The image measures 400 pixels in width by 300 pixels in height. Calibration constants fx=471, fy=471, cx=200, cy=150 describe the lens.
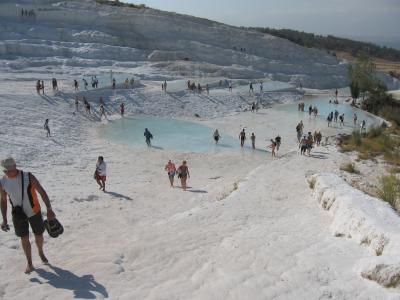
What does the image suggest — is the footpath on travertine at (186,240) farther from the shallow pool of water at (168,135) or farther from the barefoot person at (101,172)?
the shallow pool of water at (168,135)

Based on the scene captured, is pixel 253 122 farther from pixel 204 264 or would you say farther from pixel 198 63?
pixel 204 264

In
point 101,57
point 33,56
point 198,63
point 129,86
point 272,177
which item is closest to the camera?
point 272,177

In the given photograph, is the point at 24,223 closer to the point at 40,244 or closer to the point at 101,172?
the point at 40,244

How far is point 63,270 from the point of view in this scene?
22.8ft

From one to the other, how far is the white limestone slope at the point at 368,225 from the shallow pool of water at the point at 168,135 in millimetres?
12501

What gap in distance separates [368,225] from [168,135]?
62.6ft

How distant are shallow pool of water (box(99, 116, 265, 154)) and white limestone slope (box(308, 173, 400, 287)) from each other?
41.0 feet

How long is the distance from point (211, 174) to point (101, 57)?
26124 millimetres

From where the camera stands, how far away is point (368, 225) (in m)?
7.81

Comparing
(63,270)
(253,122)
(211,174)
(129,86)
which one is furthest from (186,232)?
(129,86)

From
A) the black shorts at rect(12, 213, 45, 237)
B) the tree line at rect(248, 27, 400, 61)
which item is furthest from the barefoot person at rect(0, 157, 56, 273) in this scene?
the tree line at rect(248, 27, 400, 61)

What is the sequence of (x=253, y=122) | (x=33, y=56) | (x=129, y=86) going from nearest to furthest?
(x=253, y=122) → (x=129, y=86) → (x=33, y=56)

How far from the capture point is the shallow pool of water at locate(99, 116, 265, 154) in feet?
77.9

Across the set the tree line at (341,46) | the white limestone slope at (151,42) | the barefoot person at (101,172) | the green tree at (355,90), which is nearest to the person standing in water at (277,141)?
the barefoot person at (101,172)
